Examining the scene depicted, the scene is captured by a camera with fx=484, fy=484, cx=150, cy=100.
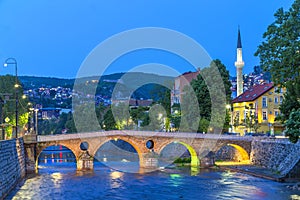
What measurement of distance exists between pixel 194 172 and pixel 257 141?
7.92m

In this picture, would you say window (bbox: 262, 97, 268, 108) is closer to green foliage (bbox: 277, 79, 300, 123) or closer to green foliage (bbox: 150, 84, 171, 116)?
green foliage (bbox: 150, 84, 171, 116)

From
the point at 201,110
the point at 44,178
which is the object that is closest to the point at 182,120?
the point at 201,110

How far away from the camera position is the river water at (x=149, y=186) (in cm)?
3206

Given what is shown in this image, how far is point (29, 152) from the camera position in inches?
1806

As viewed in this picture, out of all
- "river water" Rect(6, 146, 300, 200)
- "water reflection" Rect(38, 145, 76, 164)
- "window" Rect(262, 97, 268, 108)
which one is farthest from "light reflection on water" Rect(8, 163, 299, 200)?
"window" Rect(262, 97, 268, 108)

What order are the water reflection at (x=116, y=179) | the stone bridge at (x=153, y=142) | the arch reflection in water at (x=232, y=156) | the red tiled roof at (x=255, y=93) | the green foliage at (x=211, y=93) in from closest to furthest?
the water reflection at (x=116, y=179) → the stone bridge at (x=153, y=142) → the arch reflection in water at (x=232, y=156) → the green foliage at (x=211, y=93) → the red tiled roof at (x=255, y=93)

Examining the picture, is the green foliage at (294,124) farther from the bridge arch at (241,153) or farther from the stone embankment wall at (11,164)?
the bridge arch at (241,153)

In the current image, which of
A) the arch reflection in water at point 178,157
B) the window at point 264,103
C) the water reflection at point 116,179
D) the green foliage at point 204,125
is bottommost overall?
the water reflection at point 116,179

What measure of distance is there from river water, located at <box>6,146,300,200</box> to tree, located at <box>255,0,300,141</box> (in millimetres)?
5323

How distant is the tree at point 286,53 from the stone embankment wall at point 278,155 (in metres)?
5.95

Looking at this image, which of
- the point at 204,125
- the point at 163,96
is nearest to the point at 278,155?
the point at 204,125

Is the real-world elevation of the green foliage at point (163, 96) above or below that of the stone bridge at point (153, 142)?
above

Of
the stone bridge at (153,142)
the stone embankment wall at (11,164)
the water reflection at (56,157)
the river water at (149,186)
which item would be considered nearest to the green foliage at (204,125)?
the stone bridge at (153,142)

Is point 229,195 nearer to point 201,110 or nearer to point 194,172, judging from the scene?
point 194,172
